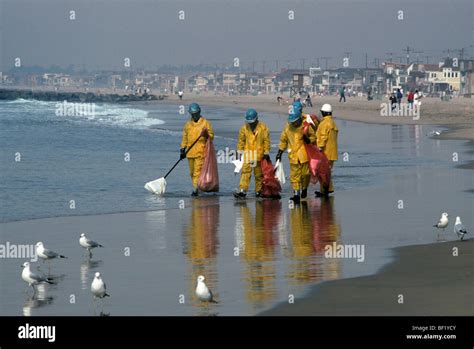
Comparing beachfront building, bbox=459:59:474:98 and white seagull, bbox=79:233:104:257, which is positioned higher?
white seagull, bbox=79:233:104:257

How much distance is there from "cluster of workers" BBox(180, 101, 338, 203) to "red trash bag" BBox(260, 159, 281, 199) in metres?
0.09

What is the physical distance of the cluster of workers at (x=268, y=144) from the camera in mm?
17469

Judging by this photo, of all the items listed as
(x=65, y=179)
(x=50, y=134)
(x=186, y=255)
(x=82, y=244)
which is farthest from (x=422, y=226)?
(x=50, y=134)

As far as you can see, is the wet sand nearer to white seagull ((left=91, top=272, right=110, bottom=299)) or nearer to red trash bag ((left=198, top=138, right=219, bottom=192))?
white seagull ((left=91, top=272, right=110, bottom=299))

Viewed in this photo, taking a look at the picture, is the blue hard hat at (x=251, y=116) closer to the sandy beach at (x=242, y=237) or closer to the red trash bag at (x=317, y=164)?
the red trash bag at (x=317, y=164)

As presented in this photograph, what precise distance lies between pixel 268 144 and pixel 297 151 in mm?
756

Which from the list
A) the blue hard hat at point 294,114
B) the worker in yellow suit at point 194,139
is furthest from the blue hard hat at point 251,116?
the worker in yellow suit at point 194,139

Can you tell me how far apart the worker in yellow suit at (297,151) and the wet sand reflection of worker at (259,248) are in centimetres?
44

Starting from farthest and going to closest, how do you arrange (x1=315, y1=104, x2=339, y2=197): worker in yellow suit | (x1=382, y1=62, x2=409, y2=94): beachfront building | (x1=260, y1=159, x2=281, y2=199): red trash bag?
1. (x1=382, y1=62, x2=409, y2=94): beachfront building
2. (x1=315, y1=104, x2=339, y2=197): worker in yellow suit
3. (x1=260, y1=159, x2=281, y2=199): red trash bag

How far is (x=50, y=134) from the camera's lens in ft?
138

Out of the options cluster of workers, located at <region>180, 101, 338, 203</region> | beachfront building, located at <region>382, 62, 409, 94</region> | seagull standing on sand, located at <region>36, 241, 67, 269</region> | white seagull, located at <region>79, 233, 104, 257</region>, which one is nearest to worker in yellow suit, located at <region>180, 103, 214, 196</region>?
cluster of workers, located at <region>180, 101, 338, 203</region>

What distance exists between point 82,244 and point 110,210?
16.2ft

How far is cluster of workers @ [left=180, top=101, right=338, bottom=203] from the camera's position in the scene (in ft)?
57.3

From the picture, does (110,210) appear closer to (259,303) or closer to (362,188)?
(362,188)
